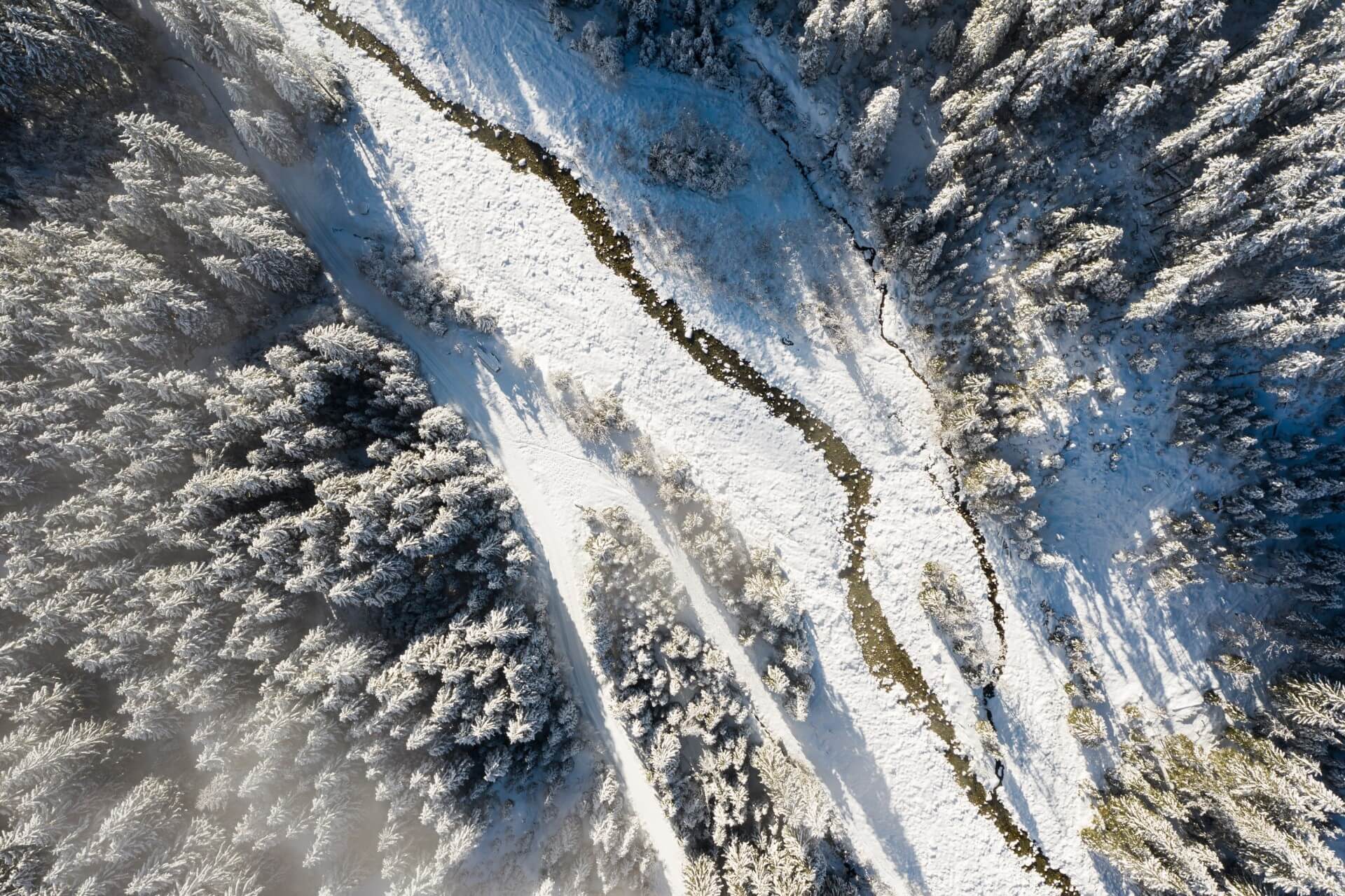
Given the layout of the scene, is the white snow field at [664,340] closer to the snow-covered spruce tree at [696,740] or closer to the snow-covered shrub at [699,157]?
the snow-covered shrub at [699,157]

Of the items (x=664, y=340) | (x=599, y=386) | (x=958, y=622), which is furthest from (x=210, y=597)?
(x=958, y=622)

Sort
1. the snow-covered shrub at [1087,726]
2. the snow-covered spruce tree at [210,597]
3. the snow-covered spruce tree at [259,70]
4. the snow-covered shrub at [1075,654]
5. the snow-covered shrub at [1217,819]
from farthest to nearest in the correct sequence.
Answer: the snow-covered shrub at [1075,654], the snow-covered shrub at [1087,726], the snow-covered spruce tree at [259,70], the snow-covered shrub at [1217,819], the snow-covered spruce tree at [210,597]

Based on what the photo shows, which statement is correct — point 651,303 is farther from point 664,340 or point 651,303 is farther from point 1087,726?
point 1087,726

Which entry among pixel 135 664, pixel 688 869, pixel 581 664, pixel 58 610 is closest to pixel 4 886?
pixel 135 664

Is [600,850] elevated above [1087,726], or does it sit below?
above

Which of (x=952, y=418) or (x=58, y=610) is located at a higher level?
(x=58, y=610)

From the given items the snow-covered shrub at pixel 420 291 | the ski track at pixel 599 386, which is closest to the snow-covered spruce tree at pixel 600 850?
the ski track at pixel 599 386

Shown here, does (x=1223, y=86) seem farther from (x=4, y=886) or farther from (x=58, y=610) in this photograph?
(x=4, y=886)
